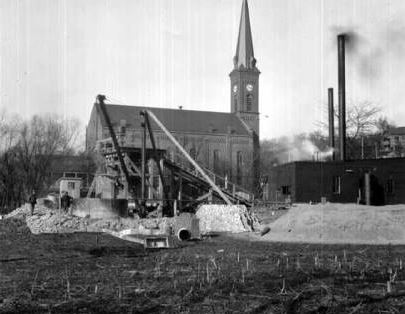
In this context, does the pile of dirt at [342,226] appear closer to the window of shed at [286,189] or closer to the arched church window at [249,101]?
the window of shed at [286,189]

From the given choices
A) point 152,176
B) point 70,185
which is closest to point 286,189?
point 152,176

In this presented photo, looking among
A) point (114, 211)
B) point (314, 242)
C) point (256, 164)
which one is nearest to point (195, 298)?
point (314, 242)

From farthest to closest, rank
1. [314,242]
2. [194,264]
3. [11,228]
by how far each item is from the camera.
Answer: [11,228] → [314,242] → [194,264]

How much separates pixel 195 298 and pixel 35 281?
12.0ft

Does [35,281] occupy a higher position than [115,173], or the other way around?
[115,173]

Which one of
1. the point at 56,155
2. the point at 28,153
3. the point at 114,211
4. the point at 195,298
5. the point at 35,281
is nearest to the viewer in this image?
the point at 195,298

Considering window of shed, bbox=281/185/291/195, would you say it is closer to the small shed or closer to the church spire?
the small shed

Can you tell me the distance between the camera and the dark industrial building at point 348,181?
1658 inches

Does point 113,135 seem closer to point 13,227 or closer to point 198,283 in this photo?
point 13,227

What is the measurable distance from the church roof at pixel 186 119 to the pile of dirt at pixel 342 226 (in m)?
60.6

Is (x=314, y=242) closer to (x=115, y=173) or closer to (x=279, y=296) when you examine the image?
(x=279, y=296)

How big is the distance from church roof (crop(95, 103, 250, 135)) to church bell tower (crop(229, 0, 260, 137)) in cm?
225

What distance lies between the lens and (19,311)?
26.8ft

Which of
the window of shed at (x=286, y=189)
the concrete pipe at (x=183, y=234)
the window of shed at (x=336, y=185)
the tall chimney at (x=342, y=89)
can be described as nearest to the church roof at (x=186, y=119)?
the window of shed at (x=286, y=189)
